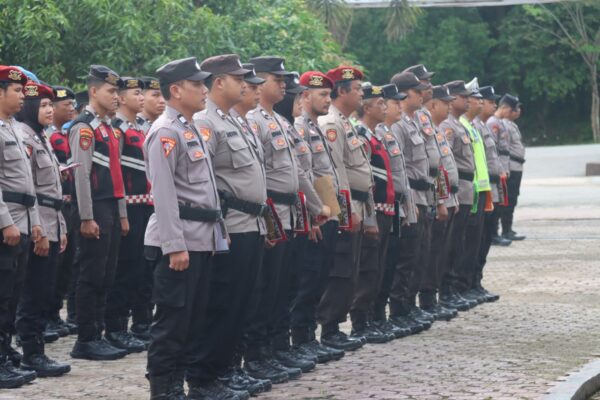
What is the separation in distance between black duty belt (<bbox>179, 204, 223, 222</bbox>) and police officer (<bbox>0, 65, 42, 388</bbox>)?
1.56 m

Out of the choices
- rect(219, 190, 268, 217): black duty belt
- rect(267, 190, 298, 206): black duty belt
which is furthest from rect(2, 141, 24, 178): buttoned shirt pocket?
rect(267, 190, 298, 206): black duty belt

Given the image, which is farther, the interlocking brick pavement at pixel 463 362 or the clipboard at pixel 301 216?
the clipboard at pixel 301 216

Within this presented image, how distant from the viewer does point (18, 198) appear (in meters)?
8.77

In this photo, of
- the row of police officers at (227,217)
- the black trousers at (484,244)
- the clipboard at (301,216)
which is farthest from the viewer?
the black trousers at (484,244)

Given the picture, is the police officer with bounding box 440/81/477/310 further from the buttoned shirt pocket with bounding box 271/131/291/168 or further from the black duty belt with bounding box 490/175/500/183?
the buttoned shirt pocket with bounding box 271/131/291/168

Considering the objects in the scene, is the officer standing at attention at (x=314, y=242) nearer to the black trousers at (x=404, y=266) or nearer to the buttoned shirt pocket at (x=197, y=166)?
the black trousers at (x=404, y=266)

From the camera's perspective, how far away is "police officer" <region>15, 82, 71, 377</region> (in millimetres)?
9203

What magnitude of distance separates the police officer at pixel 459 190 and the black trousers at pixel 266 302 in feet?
14.8

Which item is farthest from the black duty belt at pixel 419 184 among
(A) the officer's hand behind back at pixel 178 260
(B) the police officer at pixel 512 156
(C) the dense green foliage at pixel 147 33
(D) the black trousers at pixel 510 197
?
(D) the black trousers at pixel 510 197

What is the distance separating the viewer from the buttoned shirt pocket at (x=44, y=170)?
9383mm

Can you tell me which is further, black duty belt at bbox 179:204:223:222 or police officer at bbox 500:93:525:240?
police officer at bbox 500:93:525:240

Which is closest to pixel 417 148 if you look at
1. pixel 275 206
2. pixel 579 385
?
pixel 275 206

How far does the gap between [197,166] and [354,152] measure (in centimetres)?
313

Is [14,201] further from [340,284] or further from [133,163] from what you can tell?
[340,284]
